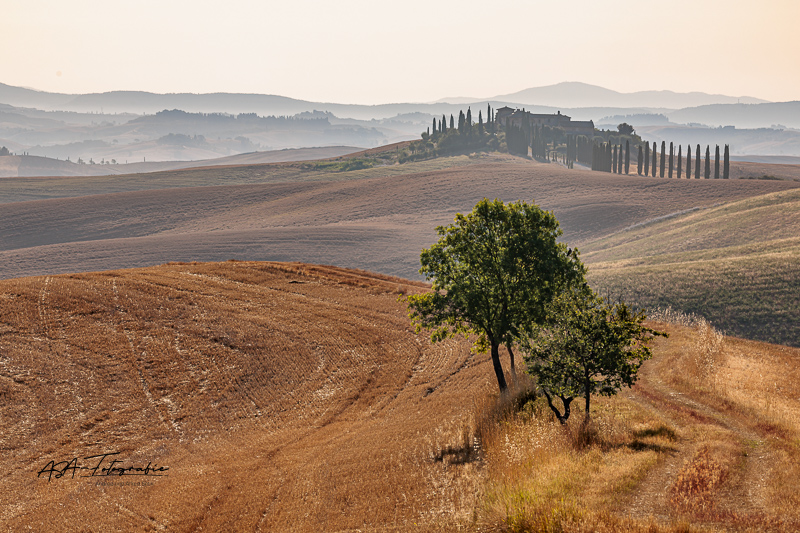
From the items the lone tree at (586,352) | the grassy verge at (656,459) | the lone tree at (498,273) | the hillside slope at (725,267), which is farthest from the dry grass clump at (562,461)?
the hillside slope at (725,267)

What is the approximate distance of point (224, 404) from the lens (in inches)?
1150

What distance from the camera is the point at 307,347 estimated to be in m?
36.6

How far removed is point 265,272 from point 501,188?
96.9 meters

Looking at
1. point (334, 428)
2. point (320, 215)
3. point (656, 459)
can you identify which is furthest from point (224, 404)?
point (320, 215)

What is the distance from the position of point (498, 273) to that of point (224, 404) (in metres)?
15.0

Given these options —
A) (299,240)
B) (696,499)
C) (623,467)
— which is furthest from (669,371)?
(299,240)

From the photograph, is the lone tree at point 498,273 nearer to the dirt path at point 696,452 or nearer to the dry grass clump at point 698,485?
the dirt path at point 696,452

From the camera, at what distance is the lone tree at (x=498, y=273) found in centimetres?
2612

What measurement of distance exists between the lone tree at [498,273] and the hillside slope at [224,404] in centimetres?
431

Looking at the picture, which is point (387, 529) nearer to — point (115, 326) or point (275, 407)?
point (275, 407)

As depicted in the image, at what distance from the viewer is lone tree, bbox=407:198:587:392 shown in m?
26.1

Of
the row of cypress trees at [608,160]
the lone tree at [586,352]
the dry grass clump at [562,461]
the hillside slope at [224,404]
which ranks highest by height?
the row of cypress trees at [608,160]

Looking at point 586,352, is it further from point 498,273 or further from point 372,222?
point 372,222

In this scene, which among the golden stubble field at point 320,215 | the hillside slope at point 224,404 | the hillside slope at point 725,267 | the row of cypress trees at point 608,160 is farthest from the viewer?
the row of cypress trees at point 608,160
